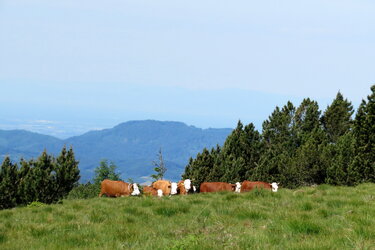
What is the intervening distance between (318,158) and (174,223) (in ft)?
154

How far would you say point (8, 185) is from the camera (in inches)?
1582

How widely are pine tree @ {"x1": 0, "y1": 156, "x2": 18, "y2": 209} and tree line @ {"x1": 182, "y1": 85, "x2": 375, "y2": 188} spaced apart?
900 inches

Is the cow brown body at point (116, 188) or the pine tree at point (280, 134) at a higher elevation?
the pine tree at point (280, 134)

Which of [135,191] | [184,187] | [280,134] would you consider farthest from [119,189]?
[280,134]

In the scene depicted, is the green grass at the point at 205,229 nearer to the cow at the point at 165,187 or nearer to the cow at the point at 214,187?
the cow at the point at 165,187

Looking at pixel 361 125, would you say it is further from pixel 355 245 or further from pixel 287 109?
pixel 355 245

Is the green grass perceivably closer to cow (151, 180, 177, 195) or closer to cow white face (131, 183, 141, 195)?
cow (151, 180, 177, 195)

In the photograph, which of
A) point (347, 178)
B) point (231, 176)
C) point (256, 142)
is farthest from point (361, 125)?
point (256, 142)

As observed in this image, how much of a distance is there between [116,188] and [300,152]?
3097 centimetres

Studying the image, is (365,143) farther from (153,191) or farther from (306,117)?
(306,117)

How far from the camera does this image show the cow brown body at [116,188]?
3034 cm

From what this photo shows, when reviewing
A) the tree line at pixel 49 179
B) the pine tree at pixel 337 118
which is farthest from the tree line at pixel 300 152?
the tree line at pixel 49 179

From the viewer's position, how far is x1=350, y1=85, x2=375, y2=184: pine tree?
43.7 metres

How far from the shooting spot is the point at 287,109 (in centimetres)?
7856
